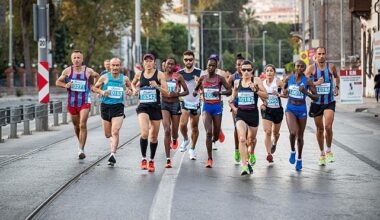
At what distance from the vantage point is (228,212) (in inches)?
380

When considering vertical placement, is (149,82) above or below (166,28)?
below

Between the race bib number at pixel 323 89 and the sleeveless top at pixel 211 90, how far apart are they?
157 cm

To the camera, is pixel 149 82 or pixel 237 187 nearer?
pixel 237 187

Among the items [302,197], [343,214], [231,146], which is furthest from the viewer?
[231,146]

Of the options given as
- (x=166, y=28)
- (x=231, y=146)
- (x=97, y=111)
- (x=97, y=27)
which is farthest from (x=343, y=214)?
(x=166, y=28)

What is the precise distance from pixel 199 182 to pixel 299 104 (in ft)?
9.18

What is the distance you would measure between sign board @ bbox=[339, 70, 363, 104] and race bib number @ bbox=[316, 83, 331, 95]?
85.7 ft

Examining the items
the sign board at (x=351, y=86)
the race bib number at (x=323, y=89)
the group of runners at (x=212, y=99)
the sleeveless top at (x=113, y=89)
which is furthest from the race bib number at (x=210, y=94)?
the sign board at (x=351, y=86)

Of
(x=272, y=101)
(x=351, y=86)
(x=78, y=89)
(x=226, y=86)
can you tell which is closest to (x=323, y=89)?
(x=272, y=101)

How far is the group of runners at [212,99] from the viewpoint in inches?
552

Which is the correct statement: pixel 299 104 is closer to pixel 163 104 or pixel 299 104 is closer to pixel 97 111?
pixel 163 104

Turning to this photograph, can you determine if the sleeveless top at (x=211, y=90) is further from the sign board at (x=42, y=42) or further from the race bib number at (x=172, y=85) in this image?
the sign board at (x=42, y=42)

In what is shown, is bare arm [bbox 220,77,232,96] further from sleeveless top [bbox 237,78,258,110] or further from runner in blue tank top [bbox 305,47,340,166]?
runner in blue tank top [bbox 305,47,340,166]

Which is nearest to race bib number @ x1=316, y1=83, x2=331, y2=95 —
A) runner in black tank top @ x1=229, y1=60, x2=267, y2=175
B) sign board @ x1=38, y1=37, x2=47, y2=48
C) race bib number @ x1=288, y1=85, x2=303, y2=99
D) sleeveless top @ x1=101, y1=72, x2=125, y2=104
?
race bib number @ x1=288, y1=85, x2=303, y2=99
